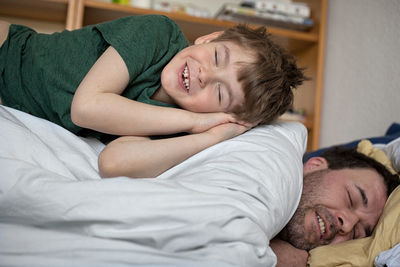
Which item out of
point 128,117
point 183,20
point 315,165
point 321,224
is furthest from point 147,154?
point 183,20

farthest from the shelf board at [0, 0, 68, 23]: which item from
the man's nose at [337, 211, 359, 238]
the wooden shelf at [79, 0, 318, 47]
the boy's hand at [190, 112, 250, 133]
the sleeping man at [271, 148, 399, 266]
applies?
the man's nose at [337, 211, 359, 238]

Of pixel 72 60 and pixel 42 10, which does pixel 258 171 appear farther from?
pixel 42 10

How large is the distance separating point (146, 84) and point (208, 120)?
0.69ft

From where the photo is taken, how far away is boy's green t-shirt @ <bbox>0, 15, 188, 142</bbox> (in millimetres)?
1020

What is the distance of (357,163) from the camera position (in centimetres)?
126

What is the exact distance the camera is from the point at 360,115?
1.90 metres

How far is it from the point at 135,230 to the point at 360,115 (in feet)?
5.15

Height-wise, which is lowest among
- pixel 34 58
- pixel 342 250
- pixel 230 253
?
pixel 342 250

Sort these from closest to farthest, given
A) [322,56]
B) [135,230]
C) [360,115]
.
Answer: [135,230], [360,115], [322,56]

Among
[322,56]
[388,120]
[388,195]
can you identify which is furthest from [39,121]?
[322,56]

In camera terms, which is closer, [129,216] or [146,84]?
[129,216]

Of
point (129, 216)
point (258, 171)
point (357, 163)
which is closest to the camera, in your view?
point (129, 216)

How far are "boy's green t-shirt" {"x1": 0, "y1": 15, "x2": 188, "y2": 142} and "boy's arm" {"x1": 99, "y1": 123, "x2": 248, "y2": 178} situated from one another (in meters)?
0.18

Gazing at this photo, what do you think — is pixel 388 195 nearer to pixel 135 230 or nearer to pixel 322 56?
pixel 135 230
